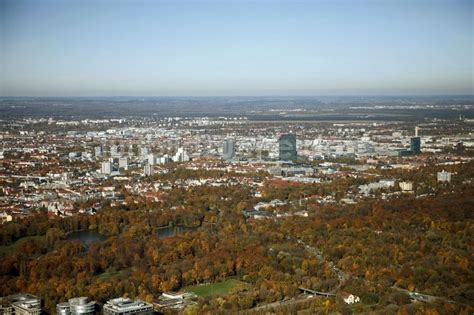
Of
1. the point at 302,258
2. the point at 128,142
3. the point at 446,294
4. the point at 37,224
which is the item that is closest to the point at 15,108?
the point at 128,142

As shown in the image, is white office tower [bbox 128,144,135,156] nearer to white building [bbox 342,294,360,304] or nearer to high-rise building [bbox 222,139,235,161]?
high-rise building [bbox 222,139,235,161]

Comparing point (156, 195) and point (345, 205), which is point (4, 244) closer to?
point (156, 195)

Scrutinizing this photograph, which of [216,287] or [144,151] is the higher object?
[144,151]

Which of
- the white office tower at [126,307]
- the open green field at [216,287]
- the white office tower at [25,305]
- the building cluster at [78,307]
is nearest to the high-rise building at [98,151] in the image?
the open green field at [216,287]

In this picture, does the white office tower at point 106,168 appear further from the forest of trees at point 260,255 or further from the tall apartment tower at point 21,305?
the tall apartment tower at point 21,305

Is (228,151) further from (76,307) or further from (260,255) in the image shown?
(76,307)

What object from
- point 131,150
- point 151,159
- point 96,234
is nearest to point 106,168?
point 151,159
